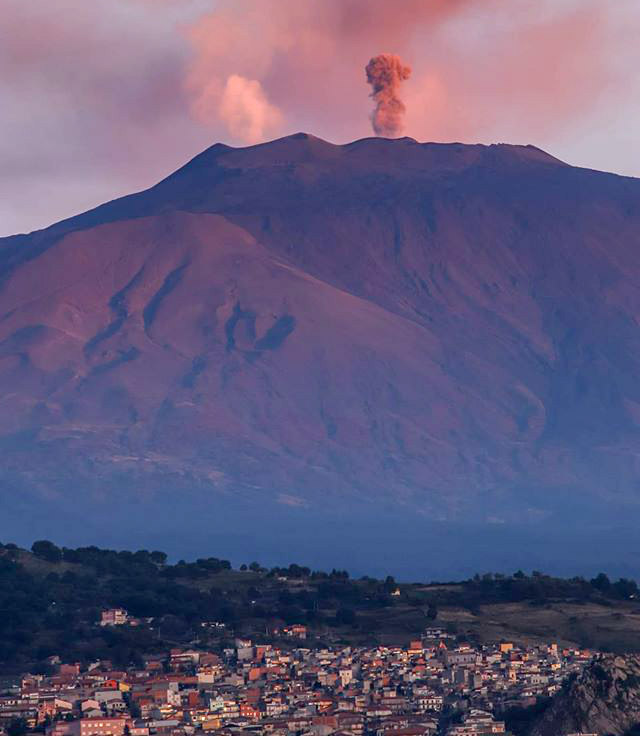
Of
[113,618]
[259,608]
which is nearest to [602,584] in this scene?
[259,608]

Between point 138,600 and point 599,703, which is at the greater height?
point 138,600

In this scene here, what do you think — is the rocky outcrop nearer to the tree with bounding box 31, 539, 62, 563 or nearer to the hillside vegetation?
the hillside vegetation

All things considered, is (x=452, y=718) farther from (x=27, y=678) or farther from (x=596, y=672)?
(x=27, y=678)

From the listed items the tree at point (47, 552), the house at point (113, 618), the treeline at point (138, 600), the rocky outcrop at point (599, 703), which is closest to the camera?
the rocky outcrop at point (599, 703)

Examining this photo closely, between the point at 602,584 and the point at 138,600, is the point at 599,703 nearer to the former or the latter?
the point at 138,600

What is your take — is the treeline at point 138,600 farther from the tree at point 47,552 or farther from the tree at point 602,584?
the tree at point 602,584

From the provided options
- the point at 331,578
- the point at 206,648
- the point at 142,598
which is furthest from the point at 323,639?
the point at 331,578

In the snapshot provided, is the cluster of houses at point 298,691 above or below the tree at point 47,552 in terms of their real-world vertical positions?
below

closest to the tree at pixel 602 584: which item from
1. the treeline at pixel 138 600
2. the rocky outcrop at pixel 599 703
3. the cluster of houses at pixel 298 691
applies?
the treeline at pixel 138 600
